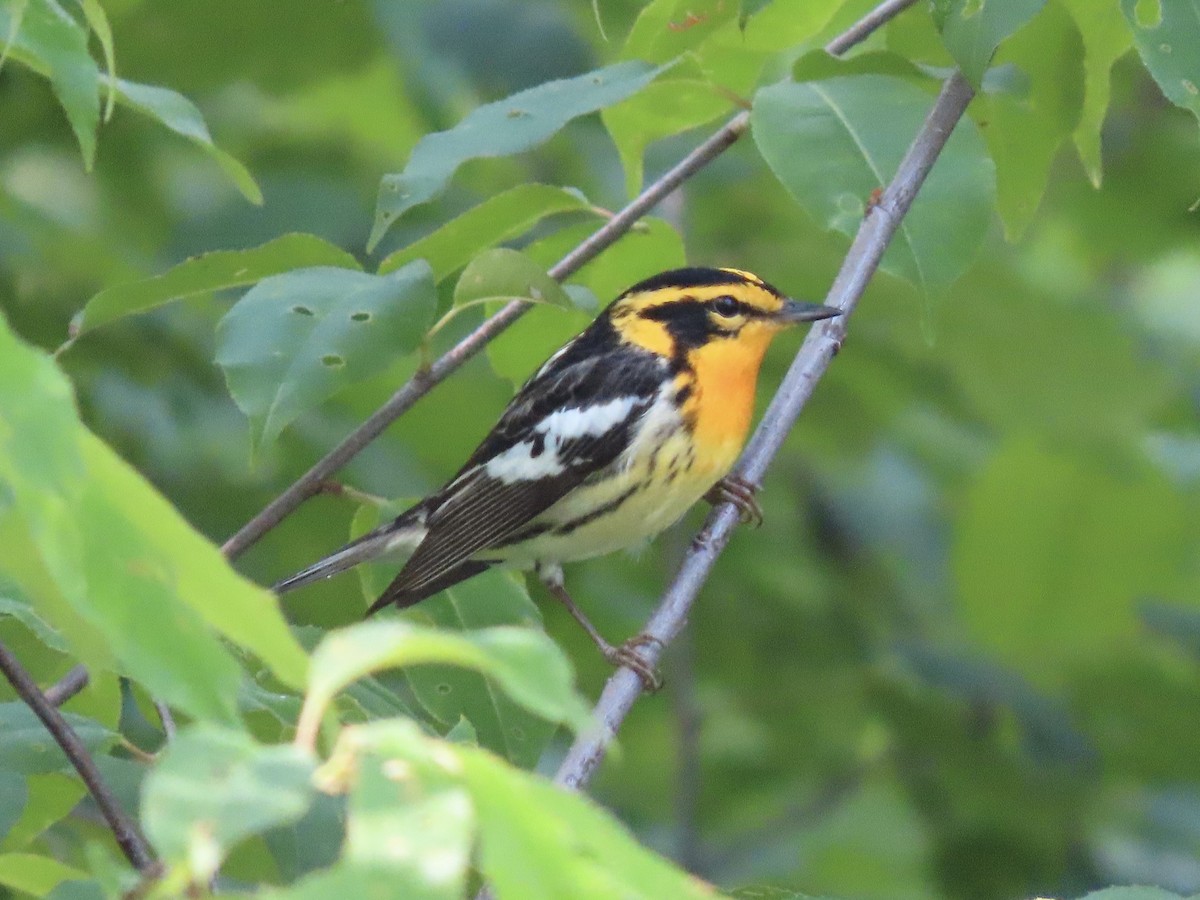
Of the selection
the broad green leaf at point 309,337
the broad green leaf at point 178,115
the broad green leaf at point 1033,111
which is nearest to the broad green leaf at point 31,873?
the broad green leaf at point 309,337

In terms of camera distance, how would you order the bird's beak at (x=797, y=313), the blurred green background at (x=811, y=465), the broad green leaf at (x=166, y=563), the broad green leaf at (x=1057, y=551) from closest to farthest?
1. the broad green leaf at (x=166, y=563)
2. the bird's beak at (x=797, y=313)
3. the blurred green background at (x=811, y=465)
4. the broad green leaf at (x=1057, y=551)

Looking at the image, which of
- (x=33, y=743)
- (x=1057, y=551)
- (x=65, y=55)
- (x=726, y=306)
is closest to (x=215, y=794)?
(x=33, y=743)

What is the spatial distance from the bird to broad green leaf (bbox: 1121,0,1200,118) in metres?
1.50

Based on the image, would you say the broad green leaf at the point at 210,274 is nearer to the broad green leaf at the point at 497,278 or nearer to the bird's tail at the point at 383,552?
the broad green leaf at the point at 497,278

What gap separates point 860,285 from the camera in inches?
122

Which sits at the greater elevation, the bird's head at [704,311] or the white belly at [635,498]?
the bird's head at [704,311]

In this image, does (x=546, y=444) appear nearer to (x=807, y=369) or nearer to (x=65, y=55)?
(x=807, y=369)

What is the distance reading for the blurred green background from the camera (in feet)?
14.7

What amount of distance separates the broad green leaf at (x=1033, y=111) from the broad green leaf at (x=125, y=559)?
227 cm

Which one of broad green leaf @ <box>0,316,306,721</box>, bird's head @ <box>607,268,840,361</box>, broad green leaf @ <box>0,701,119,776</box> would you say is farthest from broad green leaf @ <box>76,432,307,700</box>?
bird's head @ <box>607,268,840,361</box>

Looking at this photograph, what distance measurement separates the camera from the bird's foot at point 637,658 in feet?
8.84

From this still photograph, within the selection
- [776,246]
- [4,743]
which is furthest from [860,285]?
[776,246]

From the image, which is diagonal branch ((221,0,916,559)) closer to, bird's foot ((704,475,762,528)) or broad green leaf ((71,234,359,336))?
broad green leaf ((71,234,359,336))

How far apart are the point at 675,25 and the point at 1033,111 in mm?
731
